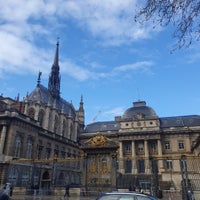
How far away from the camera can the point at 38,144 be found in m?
37.8

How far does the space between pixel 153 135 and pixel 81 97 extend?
31874mm

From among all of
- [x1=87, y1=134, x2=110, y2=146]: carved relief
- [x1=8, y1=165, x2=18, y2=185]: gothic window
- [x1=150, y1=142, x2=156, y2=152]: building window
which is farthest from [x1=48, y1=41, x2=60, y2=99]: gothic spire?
[x1=87, y1=134, x2=110, y2=146]: carved relief

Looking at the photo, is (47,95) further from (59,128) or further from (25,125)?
(25,125)

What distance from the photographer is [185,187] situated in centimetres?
1260

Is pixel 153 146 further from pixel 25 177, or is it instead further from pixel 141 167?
pixel 25 177

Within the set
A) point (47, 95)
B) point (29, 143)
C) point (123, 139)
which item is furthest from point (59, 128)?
point (29, 143)

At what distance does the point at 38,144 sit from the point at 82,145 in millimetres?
20143

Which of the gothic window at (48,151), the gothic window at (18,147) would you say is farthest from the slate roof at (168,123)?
the gothic window at (18,147)

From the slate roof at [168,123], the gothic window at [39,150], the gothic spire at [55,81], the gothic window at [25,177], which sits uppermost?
the gothic spire at [55,81]

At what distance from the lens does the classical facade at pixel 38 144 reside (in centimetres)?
2823

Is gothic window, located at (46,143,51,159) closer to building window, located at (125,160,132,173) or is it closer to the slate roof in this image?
building window, located at (125,160,132,173)

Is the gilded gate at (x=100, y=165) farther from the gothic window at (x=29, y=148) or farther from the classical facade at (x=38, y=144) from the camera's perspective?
the gothic window at (x=29, y=148)

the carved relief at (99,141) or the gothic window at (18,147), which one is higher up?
the gothic window at (18,147)

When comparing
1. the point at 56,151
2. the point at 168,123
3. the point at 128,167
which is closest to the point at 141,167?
the point at 128,167
